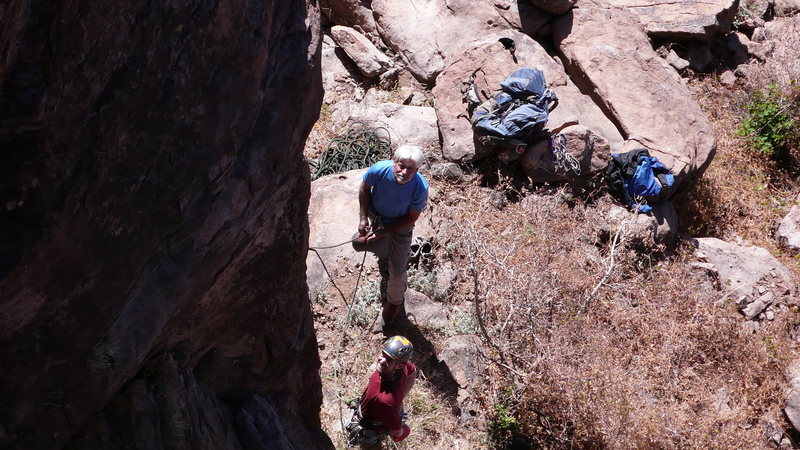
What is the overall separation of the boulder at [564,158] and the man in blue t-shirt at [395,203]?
2556mm

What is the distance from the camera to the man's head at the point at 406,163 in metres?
5.17

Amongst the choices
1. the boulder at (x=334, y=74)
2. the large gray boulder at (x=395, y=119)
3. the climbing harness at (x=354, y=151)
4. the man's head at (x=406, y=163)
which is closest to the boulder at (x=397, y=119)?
the large gray boulder at (x=395, y=119)

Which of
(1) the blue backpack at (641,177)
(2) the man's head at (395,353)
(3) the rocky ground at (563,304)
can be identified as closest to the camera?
(2) the man's head at (395,353)

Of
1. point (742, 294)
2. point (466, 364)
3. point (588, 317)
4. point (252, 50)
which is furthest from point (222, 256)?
point (742, 294)

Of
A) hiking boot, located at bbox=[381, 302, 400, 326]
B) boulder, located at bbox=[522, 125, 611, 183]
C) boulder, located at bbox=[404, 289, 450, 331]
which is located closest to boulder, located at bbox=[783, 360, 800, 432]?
boulder, located at bbox=[522, 125, 611, 183]

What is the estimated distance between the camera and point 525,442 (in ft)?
20.4

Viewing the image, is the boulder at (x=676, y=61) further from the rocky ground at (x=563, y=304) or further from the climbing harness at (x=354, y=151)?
the climbing harness at (x=354, y=151)

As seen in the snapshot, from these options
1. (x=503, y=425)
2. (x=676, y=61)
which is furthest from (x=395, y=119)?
(x=676, y=61)

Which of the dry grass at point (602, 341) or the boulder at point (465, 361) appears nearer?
the dry grass at point (602, 341)

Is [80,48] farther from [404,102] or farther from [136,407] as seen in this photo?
[404,102]

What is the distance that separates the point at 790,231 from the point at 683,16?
3.54 meters

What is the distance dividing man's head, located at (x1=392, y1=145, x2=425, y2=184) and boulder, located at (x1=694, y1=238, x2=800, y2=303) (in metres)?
4.55

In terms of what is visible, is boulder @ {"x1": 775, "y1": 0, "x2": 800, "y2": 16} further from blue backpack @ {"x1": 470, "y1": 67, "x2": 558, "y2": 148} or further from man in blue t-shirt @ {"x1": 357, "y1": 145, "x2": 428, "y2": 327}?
man in blue t-shirt @ {"x1": 357, "y1": 145, "x2": 428, "y2": 327}

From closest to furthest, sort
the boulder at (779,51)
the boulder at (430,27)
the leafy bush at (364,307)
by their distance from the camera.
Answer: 1. the leafy bush at (364,307)
2. the boulder at (430,27)
3. the boulder at (779,51)
